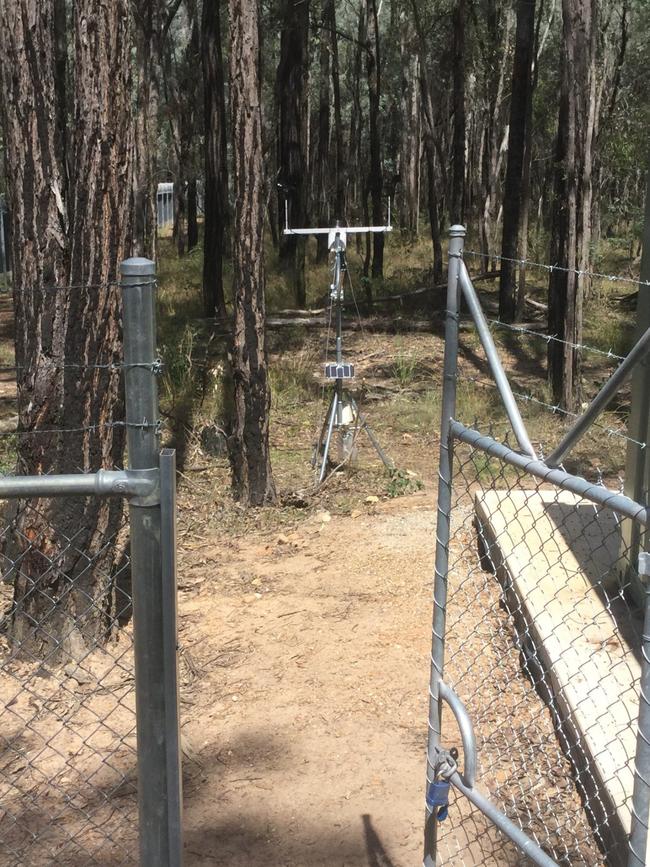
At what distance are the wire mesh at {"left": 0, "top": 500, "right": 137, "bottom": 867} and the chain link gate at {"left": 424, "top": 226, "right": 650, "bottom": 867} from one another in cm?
131

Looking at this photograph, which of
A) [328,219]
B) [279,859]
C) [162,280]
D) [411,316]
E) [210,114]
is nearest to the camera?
[279,859]

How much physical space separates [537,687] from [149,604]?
287 centimetres

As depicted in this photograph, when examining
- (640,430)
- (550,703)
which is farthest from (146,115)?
(550,703)

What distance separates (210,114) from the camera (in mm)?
16375

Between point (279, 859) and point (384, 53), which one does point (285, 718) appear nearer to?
point (279, 859)

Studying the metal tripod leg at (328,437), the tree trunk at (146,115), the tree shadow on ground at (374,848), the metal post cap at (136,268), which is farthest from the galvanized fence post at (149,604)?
the tree trunk at (146,115)

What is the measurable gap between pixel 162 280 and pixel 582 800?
18176 mm

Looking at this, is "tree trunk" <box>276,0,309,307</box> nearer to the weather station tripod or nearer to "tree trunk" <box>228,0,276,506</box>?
the weather station tripod

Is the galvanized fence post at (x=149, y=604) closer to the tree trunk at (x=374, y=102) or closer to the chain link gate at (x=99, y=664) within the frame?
the chain link gate at (x=99, y=664)

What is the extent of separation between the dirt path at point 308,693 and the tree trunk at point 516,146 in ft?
27.0

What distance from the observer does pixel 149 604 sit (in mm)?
2102

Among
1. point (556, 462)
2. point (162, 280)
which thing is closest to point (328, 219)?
point (162, 280)

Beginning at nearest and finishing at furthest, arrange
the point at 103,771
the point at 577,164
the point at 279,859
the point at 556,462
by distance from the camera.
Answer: the point at 556,462, the point at 279,859, the point at 103,771, the point at 577,164

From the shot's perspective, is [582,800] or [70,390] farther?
[70,390]
